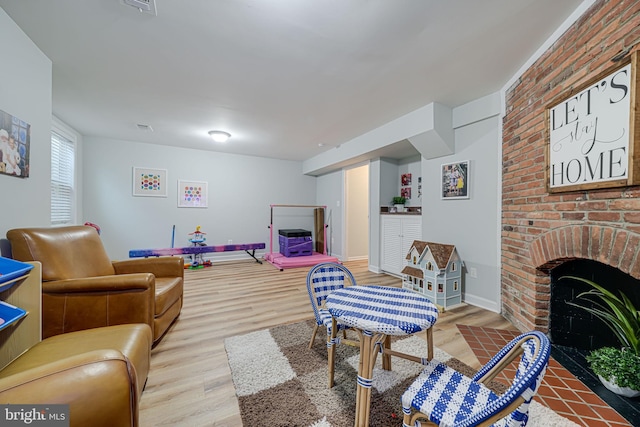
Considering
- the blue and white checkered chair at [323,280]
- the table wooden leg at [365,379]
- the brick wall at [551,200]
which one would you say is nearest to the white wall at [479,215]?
the brick wall at [551,200]

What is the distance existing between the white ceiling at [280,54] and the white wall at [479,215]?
1.55 ft

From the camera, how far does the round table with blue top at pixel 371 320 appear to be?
44.9 inches

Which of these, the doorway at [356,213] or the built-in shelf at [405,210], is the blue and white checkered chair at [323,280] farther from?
the doorway at [356,213]

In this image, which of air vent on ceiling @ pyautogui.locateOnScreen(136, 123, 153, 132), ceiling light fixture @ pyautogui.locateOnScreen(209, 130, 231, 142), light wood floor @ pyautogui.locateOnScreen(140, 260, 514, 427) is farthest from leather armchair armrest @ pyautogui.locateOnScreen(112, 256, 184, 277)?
air vent on ceiling @ pyautogui.locateOnScreen(136, 123, 153, 132)

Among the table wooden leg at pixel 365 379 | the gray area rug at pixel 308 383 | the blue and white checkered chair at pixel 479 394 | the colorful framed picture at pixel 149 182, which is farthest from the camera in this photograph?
the colorful framed picture at pixel 149 182

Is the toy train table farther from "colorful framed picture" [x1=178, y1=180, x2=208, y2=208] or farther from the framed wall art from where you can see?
the framed wall art

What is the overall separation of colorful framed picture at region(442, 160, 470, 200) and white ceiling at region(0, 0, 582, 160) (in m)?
0.74

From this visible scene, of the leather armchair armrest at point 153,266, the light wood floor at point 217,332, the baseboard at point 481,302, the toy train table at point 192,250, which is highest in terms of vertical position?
the leather armchair armrest at point 153,266

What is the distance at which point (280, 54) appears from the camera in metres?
1.97

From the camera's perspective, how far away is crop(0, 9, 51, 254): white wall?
5.24 feet

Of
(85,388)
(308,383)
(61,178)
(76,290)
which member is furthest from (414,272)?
(61,178)

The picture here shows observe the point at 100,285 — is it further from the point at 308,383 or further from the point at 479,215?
the point at 479,215

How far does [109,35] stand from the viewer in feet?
5.84

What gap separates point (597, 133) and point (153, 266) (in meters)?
3.59
